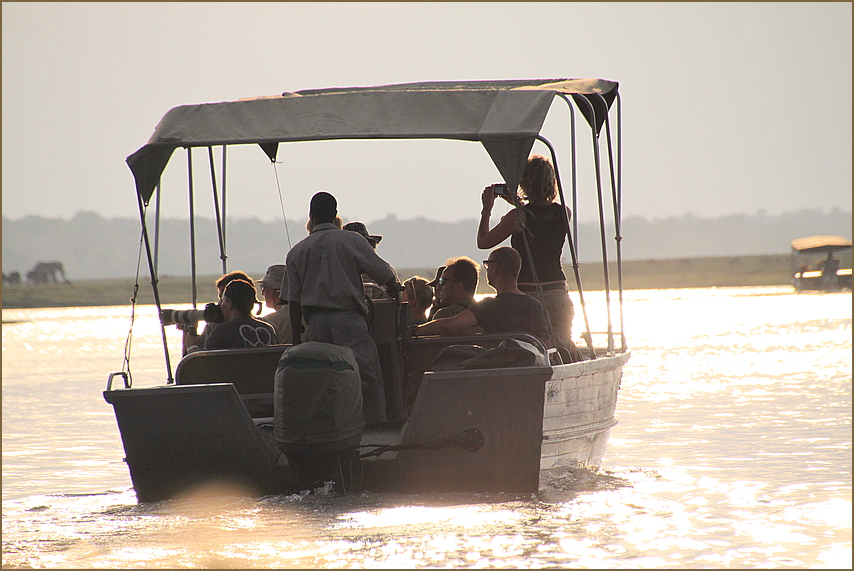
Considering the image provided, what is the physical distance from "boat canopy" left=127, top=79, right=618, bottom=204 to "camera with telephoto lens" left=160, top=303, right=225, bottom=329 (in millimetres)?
878

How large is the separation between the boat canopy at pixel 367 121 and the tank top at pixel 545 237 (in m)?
0.90

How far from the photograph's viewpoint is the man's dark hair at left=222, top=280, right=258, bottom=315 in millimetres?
7605

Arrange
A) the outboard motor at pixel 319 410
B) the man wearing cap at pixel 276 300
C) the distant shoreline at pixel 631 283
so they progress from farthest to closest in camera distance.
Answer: the distant shoreline at pixel 631 283
the man wearing cap at pixel 276 300
the outboard motor at pixel 319 410

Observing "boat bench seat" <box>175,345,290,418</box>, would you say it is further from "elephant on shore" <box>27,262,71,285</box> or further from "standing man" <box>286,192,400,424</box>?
"elephant on shore" <box>27,262,71,285</box>

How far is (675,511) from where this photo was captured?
714 cm

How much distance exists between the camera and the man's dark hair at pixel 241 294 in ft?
25.0

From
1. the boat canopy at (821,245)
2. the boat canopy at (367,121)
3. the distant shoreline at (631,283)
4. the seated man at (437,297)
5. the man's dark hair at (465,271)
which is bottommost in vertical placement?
the distant shoreline at (631,283)

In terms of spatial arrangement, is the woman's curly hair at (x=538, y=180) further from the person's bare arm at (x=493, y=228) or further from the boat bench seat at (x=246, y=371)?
the boat bench seat at (x=246, y=371)

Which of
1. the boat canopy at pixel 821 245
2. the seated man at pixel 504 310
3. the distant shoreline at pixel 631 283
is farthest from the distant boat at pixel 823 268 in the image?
the seated man at pixel 504 310

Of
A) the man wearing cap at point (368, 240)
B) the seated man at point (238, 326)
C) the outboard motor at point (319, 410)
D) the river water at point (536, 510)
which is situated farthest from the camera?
the seated man at point (238, 326)

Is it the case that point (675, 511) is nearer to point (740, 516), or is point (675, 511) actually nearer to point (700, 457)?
point (740, 516)

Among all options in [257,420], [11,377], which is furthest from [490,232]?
[11,377]

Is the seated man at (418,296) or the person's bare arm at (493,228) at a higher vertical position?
the person's bare arm at (493,228)

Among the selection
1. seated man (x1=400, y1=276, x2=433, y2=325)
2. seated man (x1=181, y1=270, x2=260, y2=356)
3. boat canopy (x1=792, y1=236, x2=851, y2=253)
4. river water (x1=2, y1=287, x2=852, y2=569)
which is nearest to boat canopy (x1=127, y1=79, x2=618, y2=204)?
seated man (x1=181, y1=270, x2=260, y2=356)
